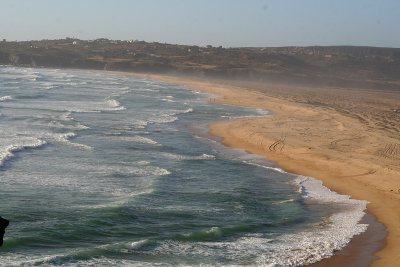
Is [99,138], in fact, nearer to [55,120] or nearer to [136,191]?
[55,120]

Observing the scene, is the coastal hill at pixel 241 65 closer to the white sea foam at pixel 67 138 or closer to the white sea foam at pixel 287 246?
the white sea foam at pixel 67 138

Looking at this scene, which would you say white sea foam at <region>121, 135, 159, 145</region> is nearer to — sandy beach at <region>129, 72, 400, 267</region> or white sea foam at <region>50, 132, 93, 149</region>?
white sea foam at <region>50, 132, 93, 149</region>

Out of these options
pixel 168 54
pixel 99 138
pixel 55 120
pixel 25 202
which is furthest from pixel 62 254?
pixel 168 54

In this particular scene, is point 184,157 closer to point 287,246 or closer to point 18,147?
point 18,147

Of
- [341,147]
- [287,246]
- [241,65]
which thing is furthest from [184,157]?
[241,65]

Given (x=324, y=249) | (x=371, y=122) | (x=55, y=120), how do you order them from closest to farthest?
(x=324, y=249)
(x=55, y=120)
(x=371, y=122)

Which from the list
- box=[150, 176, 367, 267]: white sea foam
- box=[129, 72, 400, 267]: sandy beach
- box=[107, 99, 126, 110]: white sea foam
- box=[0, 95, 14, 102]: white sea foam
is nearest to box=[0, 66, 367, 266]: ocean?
box=[150, 176, 367, 267]: white sea foam
